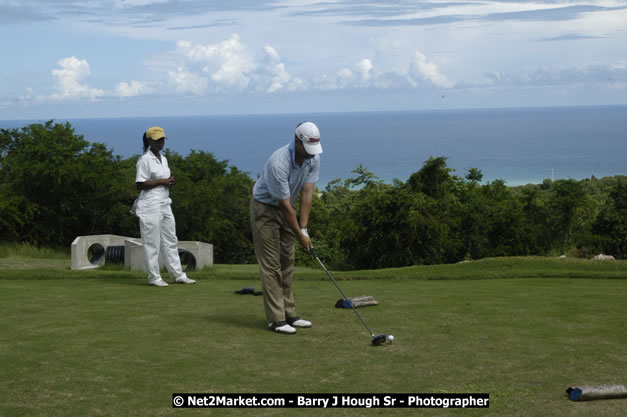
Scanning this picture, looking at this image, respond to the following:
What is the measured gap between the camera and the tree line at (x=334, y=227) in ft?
68.9

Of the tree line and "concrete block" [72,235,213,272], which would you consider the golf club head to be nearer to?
"concrete block" [72,235,213,272]

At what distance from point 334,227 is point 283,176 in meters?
25.1

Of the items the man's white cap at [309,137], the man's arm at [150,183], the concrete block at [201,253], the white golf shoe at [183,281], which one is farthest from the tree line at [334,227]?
the man's white cap at [309,137]

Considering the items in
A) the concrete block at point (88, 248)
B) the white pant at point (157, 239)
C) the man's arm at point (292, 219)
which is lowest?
the concrete block at point (88, 248)

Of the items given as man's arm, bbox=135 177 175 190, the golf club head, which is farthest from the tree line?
the golf club head

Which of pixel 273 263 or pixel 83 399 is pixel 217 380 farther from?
pixel 273 263

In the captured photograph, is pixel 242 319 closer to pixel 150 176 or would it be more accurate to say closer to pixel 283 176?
pixel 283 176

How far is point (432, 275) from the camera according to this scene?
10.6 m

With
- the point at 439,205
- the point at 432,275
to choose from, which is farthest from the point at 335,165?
the point at 432,275

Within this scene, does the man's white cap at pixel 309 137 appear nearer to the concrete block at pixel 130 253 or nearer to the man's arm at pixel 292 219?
the man's arm at pixel 292 219

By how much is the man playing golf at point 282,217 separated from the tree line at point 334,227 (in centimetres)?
1472

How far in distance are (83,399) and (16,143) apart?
21.6 meters

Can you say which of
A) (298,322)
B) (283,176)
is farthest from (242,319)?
(283,176)

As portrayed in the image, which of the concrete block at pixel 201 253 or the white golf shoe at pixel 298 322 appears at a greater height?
the white golf shoe at pixel 298 322
